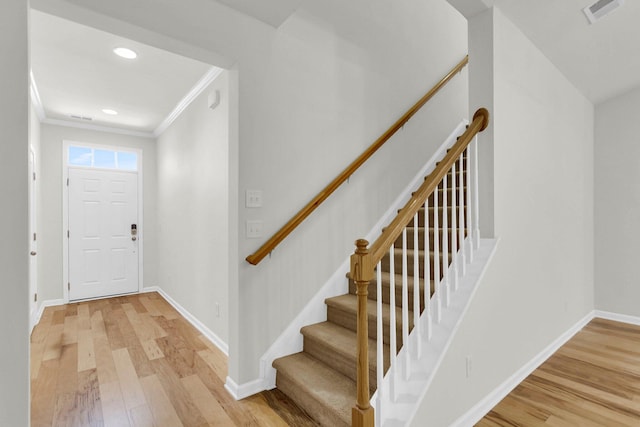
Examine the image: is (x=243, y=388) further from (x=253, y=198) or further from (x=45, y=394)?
(x=45, y=394)

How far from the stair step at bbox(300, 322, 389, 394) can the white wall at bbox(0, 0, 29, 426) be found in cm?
149

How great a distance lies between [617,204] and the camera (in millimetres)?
3732

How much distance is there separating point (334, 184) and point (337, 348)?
1191mm

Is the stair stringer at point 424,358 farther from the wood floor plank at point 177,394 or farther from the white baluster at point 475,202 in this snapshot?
the wood floor plank at point 177,394

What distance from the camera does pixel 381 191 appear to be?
3.02 metres

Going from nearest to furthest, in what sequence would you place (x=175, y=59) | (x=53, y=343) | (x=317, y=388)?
1. (x=317, y=388)
2. (x=175, y=59)
3. (x=53, y=343)

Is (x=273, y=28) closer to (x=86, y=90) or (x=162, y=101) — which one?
(x=162, y=101)

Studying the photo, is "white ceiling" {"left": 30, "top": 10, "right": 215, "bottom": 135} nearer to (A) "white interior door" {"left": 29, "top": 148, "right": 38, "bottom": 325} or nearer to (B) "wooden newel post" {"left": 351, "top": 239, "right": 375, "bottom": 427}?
(A) "white interior door" {"left": 29, "top": 148, "right": 38, "bottom": 325}

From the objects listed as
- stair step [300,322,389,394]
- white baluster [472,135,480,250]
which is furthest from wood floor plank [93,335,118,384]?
white baluster [472,135,480,250]

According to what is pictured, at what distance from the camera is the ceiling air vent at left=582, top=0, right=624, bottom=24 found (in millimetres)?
2141

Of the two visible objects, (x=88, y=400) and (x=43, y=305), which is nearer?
(x=88, y=400)

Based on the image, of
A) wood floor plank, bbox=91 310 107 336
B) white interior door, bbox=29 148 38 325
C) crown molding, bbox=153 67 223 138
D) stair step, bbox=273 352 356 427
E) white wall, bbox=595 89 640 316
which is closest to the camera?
stair step, bbox=273 352 356 427

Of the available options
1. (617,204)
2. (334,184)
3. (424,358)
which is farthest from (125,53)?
(617,204)

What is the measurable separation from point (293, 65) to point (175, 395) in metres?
2.46
